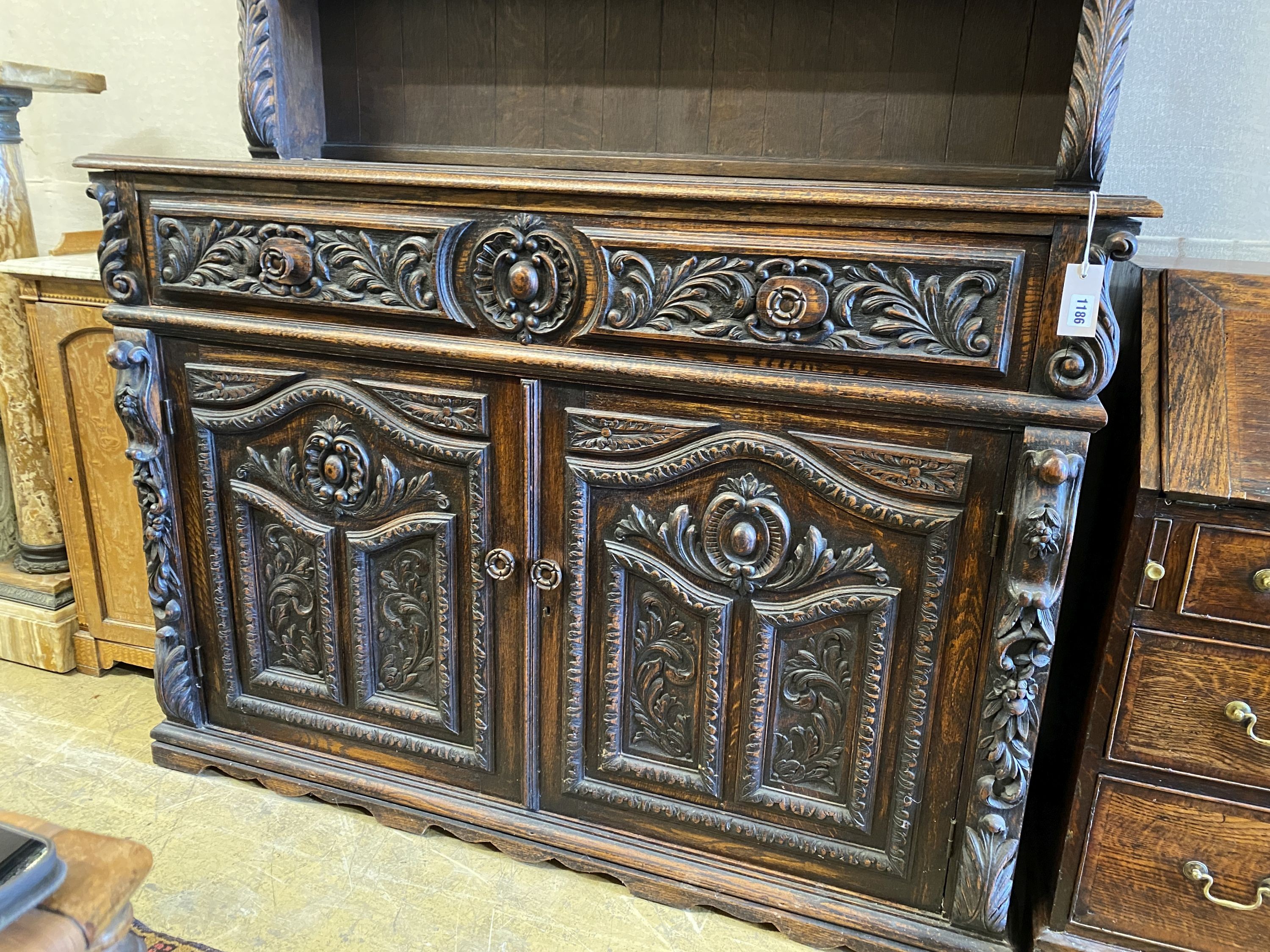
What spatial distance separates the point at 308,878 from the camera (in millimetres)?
1566

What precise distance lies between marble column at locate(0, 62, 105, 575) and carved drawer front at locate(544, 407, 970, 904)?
4.63 feet

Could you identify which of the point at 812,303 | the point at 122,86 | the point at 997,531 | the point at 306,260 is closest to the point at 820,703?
the point at 997,531

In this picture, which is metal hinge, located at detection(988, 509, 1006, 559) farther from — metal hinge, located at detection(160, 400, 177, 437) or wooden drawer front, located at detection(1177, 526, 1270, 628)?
metal hinge, located at detection(160, 400, 177, 437)

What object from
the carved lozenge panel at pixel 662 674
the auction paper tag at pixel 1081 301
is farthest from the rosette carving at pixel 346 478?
the auction paper tag at pixel 1081 301

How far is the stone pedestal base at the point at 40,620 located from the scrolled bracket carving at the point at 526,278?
1.46 meters

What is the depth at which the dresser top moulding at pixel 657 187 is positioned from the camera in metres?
1.10

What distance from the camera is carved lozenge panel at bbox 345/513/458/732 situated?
1.53 meters

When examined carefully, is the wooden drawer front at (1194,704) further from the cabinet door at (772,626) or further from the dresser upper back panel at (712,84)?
the dresser upper back panel at (712,84)

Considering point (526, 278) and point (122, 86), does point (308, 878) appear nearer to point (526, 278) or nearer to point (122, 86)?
point (526, 278)

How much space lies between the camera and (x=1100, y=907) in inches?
52.7

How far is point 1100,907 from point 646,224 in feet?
3.94

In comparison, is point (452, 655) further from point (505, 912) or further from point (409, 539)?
point (505, 912)

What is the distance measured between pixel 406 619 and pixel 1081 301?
1161 mm

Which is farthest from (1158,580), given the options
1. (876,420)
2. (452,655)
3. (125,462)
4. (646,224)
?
(125,462)
